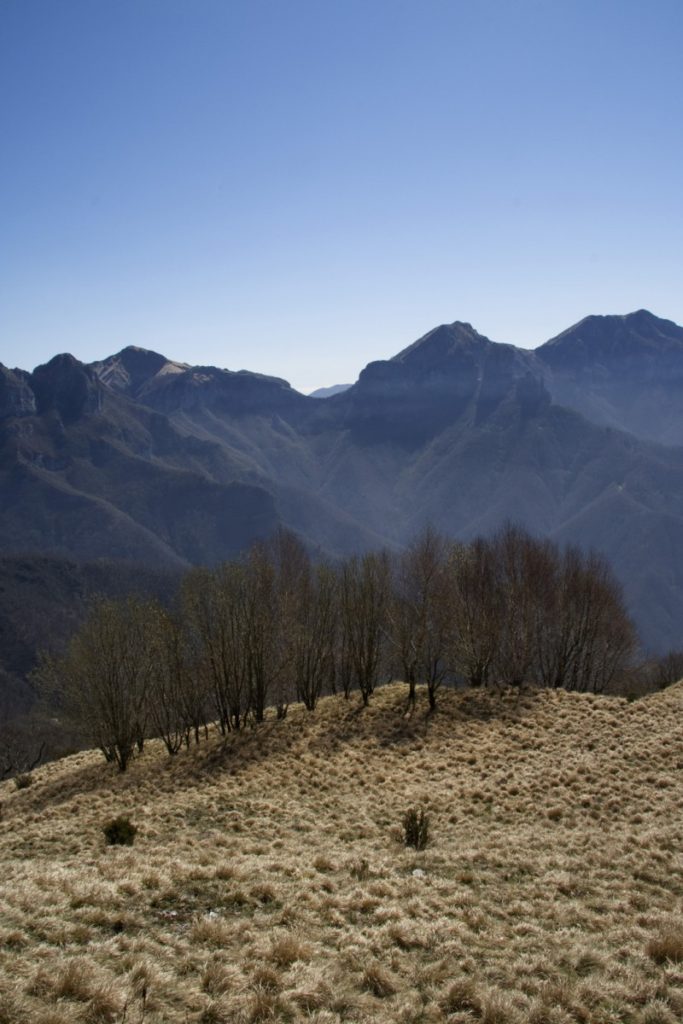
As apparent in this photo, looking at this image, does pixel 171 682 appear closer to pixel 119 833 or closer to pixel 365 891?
pixel 119 833

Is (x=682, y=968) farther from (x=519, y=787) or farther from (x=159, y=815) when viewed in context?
(x=159, y=815)

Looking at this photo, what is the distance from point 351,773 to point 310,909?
16.8 meters

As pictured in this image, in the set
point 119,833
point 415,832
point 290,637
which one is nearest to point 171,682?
point 290,637

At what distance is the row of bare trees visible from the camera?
38031mm

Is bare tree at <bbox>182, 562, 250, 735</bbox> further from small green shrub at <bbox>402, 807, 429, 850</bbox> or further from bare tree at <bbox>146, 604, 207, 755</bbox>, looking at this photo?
small green shrub at <bbox>402, 807, 429, 850</bbox>

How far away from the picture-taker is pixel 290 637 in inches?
1709

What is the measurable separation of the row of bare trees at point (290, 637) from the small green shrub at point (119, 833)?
59.0 ft

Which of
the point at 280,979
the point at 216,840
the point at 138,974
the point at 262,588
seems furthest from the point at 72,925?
the point at 262,588

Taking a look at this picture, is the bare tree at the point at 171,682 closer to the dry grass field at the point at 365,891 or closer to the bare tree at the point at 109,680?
the bare tree at the point at 109,680

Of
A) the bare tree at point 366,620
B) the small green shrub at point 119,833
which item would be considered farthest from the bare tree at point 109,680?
the small green shrub at point 119,833

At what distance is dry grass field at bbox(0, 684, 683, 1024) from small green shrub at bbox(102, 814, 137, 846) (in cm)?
40

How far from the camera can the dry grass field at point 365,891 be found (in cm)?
908

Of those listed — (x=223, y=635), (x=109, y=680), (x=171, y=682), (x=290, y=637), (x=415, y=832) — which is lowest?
(x=171, y=682)

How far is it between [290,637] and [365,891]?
29.8 metres
